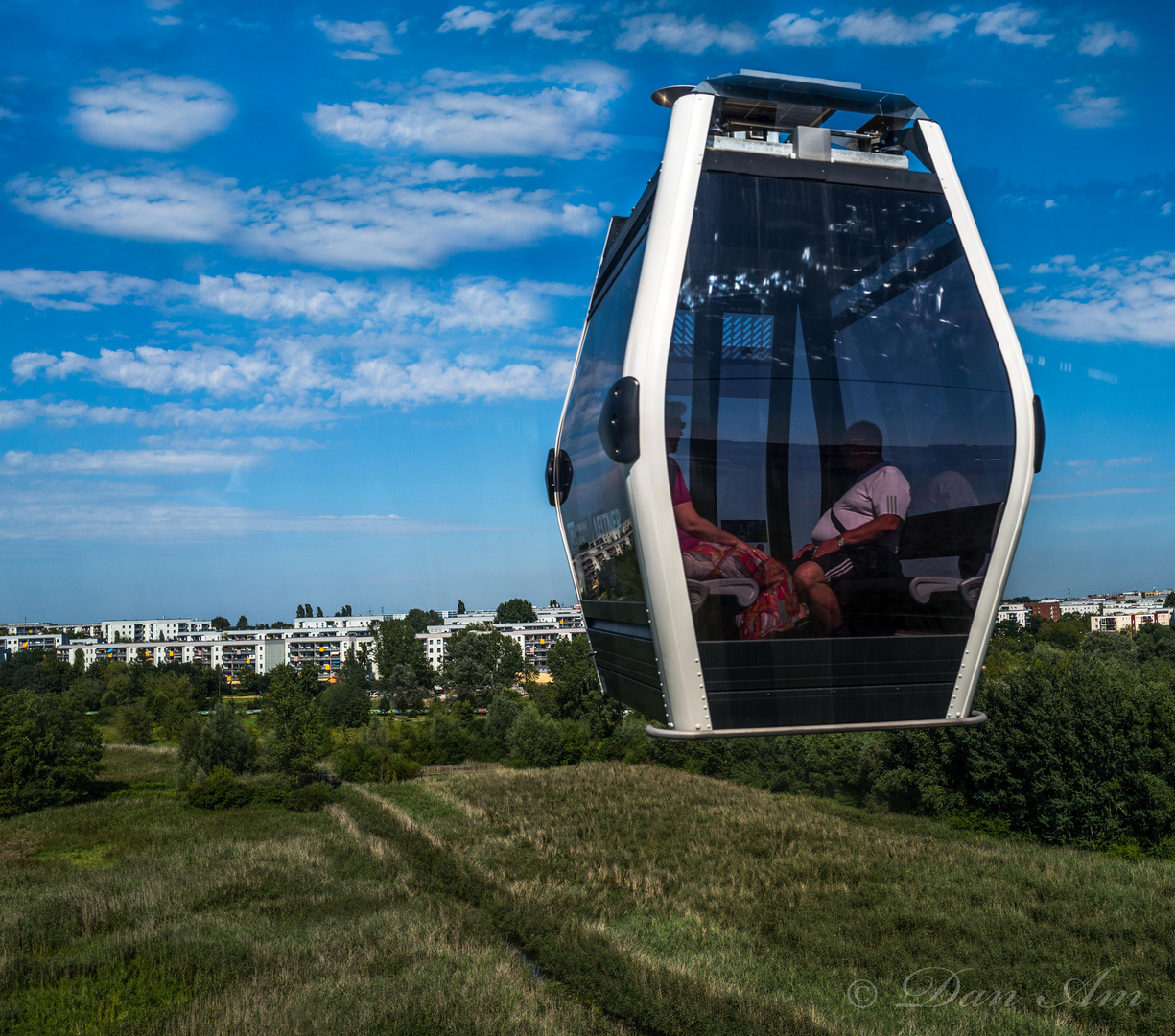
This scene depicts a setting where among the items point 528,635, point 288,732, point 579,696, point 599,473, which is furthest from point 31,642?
point 599,473

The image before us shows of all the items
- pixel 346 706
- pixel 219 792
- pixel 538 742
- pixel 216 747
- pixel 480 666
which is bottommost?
pixel 538 742

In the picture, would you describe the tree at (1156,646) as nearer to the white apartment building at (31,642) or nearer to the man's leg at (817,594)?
the man's leg at (817,594)

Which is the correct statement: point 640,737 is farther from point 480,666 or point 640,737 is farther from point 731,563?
point 731,563

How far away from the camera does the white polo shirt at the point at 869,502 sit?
145 inches

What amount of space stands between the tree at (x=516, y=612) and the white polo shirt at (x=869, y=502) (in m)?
130

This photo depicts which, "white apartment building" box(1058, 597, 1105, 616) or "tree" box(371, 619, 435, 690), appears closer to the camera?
"tree" box(371, 619, 435, 690)

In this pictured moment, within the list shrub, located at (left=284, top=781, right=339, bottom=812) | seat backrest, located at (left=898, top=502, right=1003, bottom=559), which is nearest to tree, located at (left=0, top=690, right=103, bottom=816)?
shrub, located at (left=284, top=781, right=339, bottom=812)

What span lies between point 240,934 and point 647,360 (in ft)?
93.4

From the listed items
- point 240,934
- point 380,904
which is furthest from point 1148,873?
point 240,934

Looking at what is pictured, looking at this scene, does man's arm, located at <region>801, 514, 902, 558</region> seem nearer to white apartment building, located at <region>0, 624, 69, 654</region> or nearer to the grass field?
the grass field

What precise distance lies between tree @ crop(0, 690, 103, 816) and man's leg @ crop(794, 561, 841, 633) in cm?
5824

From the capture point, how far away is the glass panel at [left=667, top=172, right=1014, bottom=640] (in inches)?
141

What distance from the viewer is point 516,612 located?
136375mm

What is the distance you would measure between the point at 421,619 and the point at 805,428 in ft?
456
